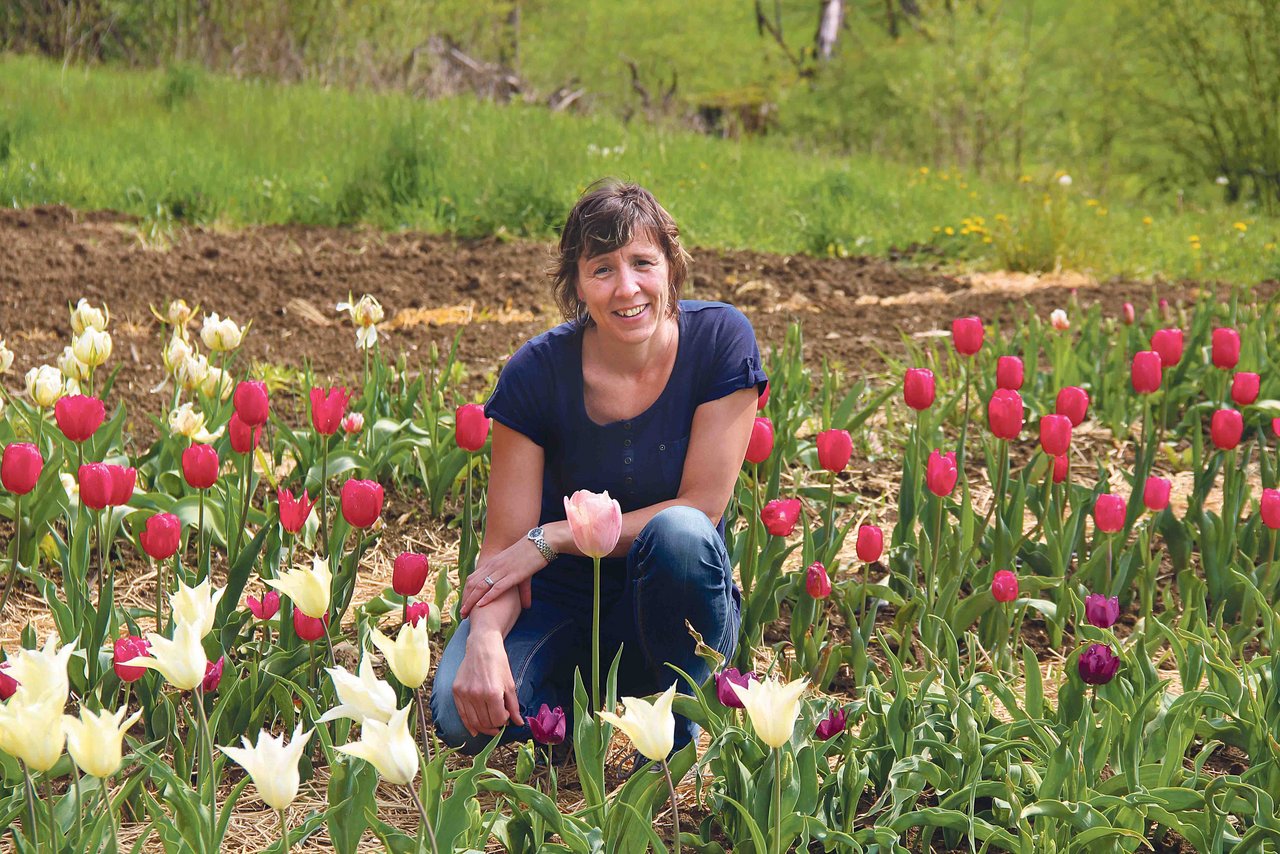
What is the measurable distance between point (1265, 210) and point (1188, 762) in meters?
9.81

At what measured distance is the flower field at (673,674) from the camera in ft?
5.23

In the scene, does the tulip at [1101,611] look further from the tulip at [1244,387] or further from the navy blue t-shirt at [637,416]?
the tulip at [1244,387]

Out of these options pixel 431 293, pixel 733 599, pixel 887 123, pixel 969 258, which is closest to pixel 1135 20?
pixel 887 123

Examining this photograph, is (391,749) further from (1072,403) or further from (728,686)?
(1072,403)

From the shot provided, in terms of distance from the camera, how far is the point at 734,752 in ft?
5.98

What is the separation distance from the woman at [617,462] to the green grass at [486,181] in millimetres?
5148

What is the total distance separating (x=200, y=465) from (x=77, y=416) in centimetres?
26

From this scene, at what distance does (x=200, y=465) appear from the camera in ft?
6.98

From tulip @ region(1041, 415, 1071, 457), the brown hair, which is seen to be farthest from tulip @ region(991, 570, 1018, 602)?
the brown hair

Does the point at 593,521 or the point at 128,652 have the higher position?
the point at 593,521

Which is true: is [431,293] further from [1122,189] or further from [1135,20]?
[1122,189]

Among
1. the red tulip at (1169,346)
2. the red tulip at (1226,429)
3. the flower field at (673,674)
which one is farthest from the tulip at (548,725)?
the red tulip at (1169,346)

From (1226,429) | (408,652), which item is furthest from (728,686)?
(1226,429)

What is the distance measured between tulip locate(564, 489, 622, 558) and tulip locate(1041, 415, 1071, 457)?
3.52ft
